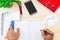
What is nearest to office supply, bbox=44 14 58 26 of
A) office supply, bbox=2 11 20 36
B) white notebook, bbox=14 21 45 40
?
white notebook, bbox=14 21 45 40

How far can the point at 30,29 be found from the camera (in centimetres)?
127

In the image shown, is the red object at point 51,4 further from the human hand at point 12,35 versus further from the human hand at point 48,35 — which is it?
the human hand at point 12,35

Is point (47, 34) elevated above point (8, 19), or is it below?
below

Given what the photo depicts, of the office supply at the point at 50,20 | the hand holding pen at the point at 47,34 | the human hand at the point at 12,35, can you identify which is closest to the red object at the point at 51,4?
the office supply at the point at 50,20

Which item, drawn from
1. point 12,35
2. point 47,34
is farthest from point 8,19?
point 47,34

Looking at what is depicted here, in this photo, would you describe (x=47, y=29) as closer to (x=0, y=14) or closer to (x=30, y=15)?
(x=30, y=15)

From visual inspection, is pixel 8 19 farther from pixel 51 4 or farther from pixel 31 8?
pixel 51 4

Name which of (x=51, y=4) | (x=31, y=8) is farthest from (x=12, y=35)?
(x=51, y=4)

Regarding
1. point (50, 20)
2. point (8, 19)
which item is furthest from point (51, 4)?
point (8, 19)

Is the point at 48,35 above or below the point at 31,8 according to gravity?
below

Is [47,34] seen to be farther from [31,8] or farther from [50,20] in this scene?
[31,8]

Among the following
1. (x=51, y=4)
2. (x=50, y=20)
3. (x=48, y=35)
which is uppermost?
(x=51, y=4)

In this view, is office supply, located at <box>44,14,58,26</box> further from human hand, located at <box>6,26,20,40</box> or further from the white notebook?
human hand, located at <box>6,26,20,40</box>

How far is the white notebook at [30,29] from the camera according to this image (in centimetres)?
127
